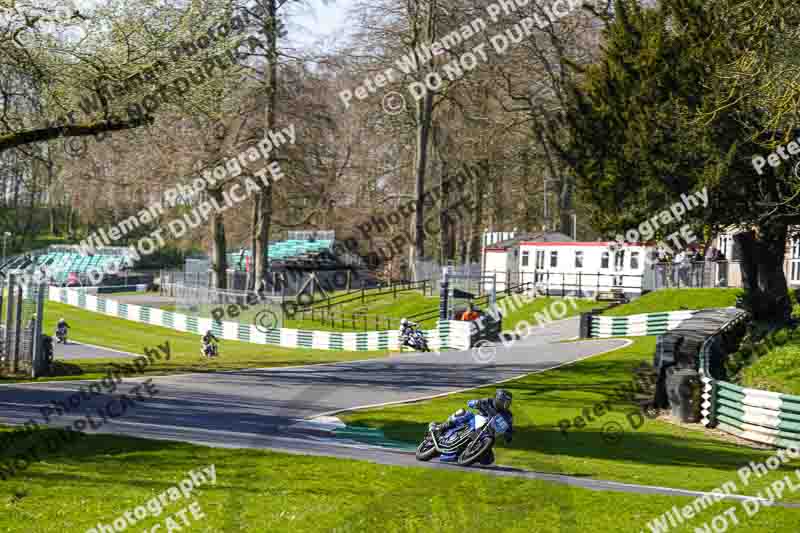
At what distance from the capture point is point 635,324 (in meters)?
33.8

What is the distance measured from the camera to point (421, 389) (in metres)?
23.9

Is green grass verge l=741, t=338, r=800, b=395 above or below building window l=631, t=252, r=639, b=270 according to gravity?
below

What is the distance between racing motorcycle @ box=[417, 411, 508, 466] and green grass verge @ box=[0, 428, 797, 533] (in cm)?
44

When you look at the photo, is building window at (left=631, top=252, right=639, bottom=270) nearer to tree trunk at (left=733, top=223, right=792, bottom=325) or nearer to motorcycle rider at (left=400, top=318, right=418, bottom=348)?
motorcycle rider at (left=400, top=318, right=418, bottom=348)

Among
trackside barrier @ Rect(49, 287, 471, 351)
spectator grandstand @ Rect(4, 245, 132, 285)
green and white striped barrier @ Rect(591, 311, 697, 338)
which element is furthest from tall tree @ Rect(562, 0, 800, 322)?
spectator grandstand @ Rect(4, 245, 132, 285)

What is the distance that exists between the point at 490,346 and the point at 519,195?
37.3 m

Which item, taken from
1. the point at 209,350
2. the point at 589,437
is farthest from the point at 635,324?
the point at 589,437

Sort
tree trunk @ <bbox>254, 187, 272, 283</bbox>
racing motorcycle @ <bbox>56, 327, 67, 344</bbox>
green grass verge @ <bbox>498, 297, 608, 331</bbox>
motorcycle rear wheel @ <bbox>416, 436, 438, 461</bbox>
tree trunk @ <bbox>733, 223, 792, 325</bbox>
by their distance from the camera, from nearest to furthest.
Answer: motorcycle rear wheel @ <bbox>416, 436, 438, 461</bbox> < tree trunk @ <bbox>733, 223, 792, 325</bbox> < racing motorcycle @ <bbox>56, 327, 67, 344</bbox> < green grass verge @ <bbox>498, 297, 608, 331</bbox> < tree trunk @ <bbox>254, 187, 272, 283</bbox>

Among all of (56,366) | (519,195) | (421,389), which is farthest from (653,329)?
(519,195)

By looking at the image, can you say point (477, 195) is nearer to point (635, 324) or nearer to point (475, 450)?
point (635, 324)

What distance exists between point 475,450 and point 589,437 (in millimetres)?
5713

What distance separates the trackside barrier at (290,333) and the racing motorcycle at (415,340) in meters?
0.36

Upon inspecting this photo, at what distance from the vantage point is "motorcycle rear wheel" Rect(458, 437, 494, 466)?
12430 mm

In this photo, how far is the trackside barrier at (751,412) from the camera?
1644 cm
